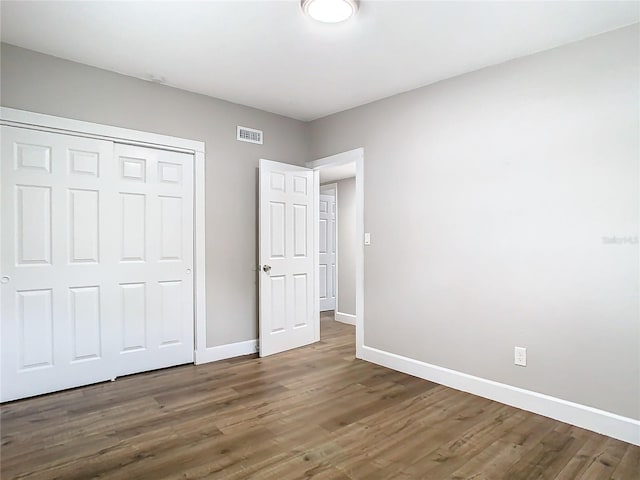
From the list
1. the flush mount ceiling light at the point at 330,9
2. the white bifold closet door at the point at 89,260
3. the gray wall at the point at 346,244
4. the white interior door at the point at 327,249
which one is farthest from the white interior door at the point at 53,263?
the white interior door at the point at 327,249

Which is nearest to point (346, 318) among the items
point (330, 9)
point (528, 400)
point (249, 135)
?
point (249, 135)

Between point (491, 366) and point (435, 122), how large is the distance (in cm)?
209

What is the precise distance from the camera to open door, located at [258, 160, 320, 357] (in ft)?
13.1

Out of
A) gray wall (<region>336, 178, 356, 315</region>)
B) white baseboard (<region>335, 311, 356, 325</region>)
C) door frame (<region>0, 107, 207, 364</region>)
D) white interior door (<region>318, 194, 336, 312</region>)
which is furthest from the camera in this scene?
white interior door (<region>318, 194, 336, 312</region>)

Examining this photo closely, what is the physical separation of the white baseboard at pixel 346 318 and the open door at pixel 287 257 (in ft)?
4.10

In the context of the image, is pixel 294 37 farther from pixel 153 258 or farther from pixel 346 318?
pixel 346 318

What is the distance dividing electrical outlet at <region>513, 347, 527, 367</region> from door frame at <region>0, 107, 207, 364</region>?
277cm

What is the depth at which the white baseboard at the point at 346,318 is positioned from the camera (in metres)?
5.68

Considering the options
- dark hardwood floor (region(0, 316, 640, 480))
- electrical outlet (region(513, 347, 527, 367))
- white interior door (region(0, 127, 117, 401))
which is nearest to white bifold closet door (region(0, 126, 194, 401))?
white interior door (region(0, 127, 117, 401))

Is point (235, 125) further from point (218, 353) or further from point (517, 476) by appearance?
point (517, 476)

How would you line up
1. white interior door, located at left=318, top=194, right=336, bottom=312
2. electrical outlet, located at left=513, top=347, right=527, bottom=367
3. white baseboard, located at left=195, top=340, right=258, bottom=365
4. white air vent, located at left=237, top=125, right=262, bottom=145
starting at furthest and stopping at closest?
1. white interior door, located at left=318, top=194, right=336, bottom=312
2. white air vent, located at left=237, top=125, right=262, bottom=145
3. white baseboard, located at left=195, top=340, right=258, bottom=365
4. electrical outlet, located at left=513, top=347, right=527, bottom=367

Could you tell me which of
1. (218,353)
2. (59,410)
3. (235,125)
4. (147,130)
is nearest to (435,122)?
(235,125)

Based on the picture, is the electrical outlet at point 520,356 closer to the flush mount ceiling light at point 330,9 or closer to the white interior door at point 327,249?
the flush mount ceiling light at point 330,9

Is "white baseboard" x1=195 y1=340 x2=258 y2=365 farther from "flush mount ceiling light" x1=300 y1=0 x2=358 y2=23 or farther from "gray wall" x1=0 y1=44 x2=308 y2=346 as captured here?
"flush mount ceiling light" x1=300 y1=0 x2=358 y2=23
